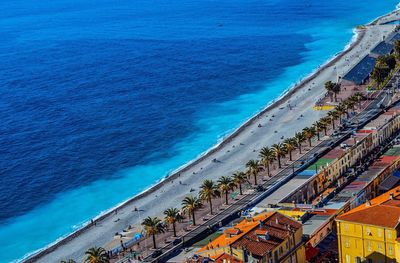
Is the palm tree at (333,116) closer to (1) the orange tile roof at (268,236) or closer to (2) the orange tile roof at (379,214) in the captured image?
(2) the orange tile roof at (379,214)

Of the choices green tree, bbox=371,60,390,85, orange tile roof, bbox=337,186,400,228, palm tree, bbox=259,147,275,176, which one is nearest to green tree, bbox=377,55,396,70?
green tree, bbox=371,60,390,85

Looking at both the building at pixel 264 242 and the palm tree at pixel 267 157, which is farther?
the palm tree at pixel 267 157

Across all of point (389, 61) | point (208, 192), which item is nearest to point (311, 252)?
point (208, 192)

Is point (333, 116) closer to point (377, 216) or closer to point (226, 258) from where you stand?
point (377, 216)

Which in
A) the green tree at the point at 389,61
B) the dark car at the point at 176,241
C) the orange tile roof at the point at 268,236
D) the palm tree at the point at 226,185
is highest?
the green tree at the point at 389,61

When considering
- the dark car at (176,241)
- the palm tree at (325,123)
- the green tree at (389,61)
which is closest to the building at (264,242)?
the dark car at (176,241)

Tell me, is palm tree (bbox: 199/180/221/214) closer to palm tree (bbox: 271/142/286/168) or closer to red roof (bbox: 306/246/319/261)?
palm tree (bbox: 271/142/286/168)
